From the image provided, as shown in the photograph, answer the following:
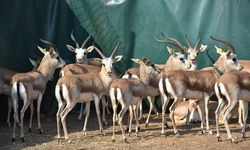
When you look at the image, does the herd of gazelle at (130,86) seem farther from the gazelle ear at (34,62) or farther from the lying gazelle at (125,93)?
the gazelle ear at (34,62)

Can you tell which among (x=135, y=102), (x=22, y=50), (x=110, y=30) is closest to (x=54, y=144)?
(x=135, y=102)

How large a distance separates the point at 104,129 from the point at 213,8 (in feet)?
13.4

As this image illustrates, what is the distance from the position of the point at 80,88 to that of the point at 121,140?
1275 mm

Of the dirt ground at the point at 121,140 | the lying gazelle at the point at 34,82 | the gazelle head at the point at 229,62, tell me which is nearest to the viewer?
the dirt ground at the point at 121,140

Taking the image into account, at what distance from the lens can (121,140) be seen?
11.1 meters

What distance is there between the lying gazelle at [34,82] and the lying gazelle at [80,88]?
0.71 m

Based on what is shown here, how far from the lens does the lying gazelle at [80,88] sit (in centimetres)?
1127

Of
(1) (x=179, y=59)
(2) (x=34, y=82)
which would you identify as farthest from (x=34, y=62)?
(1) (x=179, y=59)

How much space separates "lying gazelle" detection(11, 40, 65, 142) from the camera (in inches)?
458

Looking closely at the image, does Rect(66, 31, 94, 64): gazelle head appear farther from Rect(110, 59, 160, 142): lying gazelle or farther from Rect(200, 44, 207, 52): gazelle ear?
Rect(110, 59, 160, 142): lying gazelle

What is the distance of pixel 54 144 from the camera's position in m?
10.9

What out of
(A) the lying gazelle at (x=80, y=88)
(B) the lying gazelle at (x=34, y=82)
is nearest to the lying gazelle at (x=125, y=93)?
(A) the lying gazelle at (x=80, y=88)

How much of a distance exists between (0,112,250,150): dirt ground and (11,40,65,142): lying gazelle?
1.24ft

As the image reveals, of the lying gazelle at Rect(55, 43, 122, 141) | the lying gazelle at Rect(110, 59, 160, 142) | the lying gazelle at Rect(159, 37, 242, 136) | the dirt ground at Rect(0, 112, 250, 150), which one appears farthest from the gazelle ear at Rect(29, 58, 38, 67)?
the lying gazelle at Rect(159, 37, 242, 136)
